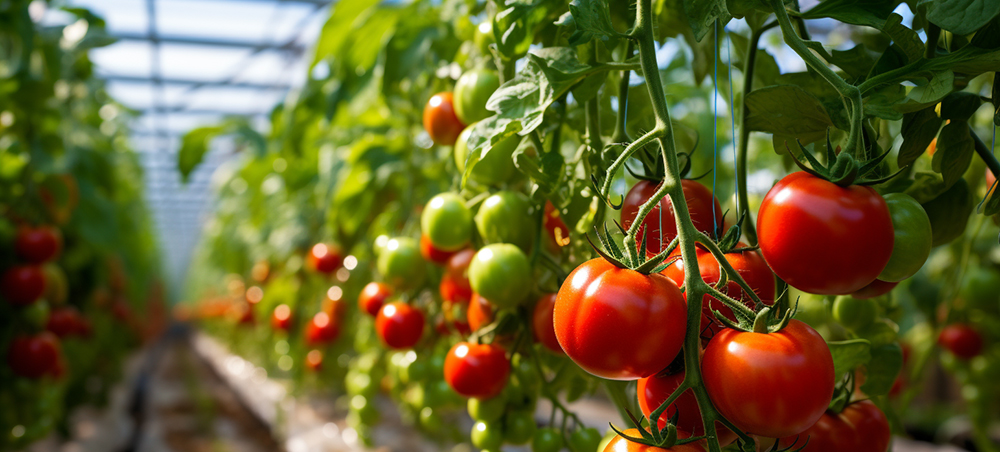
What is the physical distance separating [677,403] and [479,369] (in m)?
0.25

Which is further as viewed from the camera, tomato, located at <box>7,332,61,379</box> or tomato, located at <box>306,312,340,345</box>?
tomato, located at <box>306,312,340,345</box>

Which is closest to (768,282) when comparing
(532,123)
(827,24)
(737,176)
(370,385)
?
(737,176)

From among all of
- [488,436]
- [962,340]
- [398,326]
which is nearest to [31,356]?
[398,326]

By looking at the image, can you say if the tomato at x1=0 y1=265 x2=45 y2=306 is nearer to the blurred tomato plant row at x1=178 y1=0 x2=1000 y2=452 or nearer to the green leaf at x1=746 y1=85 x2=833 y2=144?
the blurred tomato plant row at x1=178 y1=0 x2=1000 y2=452

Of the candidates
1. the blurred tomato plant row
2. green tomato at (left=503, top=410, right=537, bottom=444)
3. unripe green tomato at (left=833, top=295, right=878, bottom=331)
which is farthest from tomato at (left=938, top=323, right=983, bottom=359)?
green tomato at (left=503, top=410, right=537, bottom=444)

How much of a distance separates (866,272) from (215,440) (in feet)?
10.8

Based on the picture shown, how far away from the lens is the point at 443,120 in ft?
2.19

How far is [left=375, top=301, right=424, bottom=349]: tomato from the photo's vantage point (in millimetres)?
770

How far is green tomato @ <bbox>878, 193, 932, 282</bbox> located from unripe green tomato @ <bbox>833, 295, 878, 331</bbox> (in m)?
0.16

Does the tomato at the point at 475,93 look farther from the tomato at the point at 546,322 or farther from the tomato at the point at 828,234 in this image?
the tomato at the point at 828,234

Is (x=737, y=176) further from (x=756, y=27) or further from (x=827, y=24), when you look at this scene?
(x=827, y=24)

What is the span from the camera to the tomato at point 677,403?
36 cm

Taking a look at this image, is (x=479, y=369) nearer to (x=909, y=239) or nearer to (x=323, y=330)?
(x=909, y=239)

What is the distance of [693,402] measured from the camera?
1.17 ft
